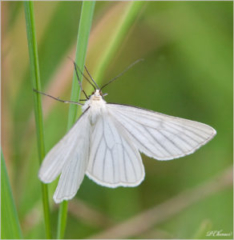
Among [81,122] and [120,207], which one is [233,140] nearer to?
[120,207]

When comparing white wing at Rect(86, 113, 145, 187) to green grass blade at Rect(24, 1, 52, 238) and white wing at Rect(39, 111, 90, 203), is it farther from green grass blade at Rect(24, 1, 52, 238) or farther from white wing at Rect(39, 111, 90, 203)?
green grass blade at Rect(24, 1, 52, 238)

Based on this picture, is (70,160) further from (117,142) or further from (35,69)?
(35,69)

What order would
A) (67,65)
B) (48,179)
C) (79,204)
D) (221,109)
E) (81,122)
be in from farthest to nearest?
(221,109) < (79,204) < (67,65) < (81,122) < (48,179)

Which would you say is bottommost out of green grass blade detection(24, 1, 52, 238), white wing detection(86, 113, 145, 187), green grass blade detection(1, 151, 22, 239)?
green grass blade detection(1, 151, 22, 239)

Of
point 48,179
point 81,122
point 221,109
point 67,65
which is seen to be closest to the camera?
point 48,179

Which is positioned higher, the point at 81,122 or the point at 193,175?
the point at 81,122

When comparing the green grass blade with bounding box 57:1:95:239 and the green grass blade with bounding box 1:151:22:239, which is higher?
the green grass blade with bounding box 57:1:95:239

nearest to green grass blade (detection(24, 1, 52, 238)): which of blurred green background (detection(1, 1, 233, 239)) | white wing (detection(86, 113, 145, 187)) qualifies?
white wing (detection(86, 113, 145, 187))

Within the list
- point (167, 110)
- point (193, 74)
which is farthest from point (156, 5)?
point (167, 110)
